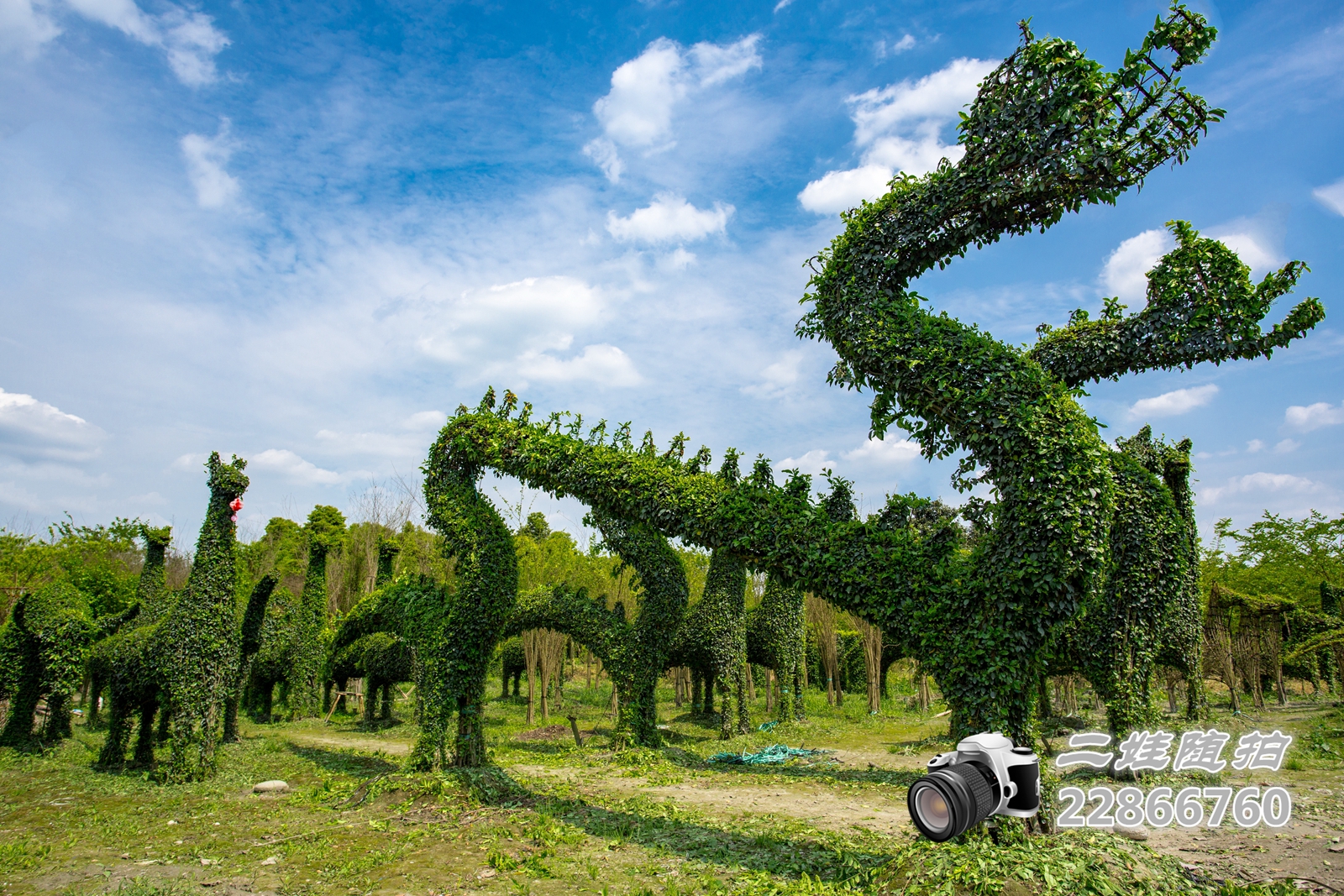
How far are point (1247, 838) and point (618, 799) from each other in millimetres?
7764

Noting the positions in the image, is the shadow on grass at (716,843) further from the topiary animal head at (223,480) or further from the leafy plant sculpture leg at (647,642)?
the topiary animal head at (223,480)

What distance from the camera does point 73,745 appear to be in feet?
Result: 45.3

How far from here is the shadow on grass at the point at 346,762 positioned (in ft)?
39.7

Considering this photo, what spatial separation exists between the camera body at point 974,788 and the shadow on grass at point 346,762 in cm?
1064

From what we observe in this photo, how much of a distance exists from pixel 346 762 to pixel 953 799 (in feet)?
43.7

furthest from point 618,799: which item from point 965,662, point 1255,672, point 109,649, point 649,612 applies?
point 1255,672

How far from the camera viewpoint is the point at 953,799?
3209 mm

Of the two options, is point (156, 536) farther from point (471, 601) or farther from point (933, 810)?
point (933, 810)

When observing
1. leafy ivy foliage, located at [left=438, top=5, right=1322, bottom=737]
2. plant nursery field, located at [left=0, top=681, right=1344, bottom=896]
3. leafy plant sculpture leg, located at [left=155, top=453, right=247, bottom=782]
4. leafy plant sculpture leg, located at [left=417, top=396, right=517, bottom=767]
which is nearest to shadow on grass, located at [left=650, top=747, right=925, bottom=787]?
plant nursery field, located at [left=0, top=681, right=1344, bottom=896]

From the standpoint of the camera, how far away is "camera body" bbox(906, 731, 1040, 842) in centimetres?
322

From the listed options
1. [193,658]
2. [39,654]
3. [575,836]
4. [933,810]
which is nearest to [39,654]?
[39,654]

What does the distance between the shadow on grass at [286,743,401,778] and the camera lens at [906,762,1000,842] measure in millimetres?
10627

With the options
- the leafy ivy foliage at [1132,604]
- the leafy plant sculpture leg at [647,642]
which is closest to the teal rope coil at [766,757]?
the leafy plant sculpture leg at [647,642]

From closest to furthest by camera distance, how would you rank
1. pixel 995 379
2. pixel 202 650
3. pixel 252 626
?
pixel 995 379
pixel 202 650
pixel 252 626
